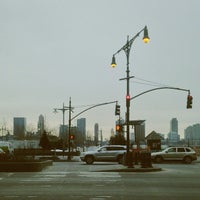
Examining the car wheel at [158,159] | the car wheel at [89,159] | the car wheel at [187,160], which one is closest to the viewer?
the car wheel at [89,159]

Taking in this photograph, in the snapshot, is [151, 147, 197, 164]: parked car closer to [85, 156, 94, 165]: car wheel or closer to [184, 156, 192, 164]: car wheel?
[184, 156, 192, 164]: car wheel

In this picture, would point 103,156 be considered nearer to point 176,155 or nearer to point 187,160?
point 176,155

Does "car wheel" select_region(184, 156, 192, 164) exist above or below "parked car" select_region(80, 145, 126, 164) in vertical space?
below

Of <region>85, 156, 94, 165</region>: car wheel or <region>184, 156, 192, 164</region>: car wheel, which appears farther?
<region>184, 156, 192, 164</region>: car wheel

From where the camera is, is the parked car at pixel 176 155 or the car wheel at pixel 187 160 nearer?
the car wheel at pixel 187 160

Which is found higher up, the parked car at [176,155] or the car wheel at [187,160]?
the parked car at [176,155]

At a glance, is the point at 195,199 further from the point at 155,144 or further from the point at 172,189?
the point at 155,144

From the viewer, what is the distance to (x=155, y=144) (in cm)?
5059

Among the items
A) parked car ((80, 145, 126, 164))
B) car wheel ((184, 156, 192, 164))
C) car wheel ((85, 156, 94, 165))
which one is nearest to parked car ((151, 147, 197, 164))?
car wheel ((184, 156, 192, 164))

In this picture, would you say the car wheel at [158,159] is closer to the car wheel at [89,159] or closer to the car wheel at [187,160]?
the car wheel at [187,160]

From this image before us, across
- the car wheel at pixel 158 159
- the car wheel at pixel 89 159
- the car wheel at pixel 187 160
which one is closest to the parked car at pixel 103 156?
the car wheel at pixel 89 159

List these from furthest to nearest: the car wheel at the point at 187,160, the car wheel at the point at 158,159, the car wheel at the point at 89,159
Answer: the car wheel at the point at 158,159 → the car wheel at the point at 187,160 → the car wheel at the point at 89,159

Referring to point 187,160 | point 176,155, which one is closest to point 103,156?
point 176,155

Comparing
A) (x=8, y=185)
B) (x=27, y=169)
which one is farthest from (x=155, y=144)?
(x=8, y=185)
